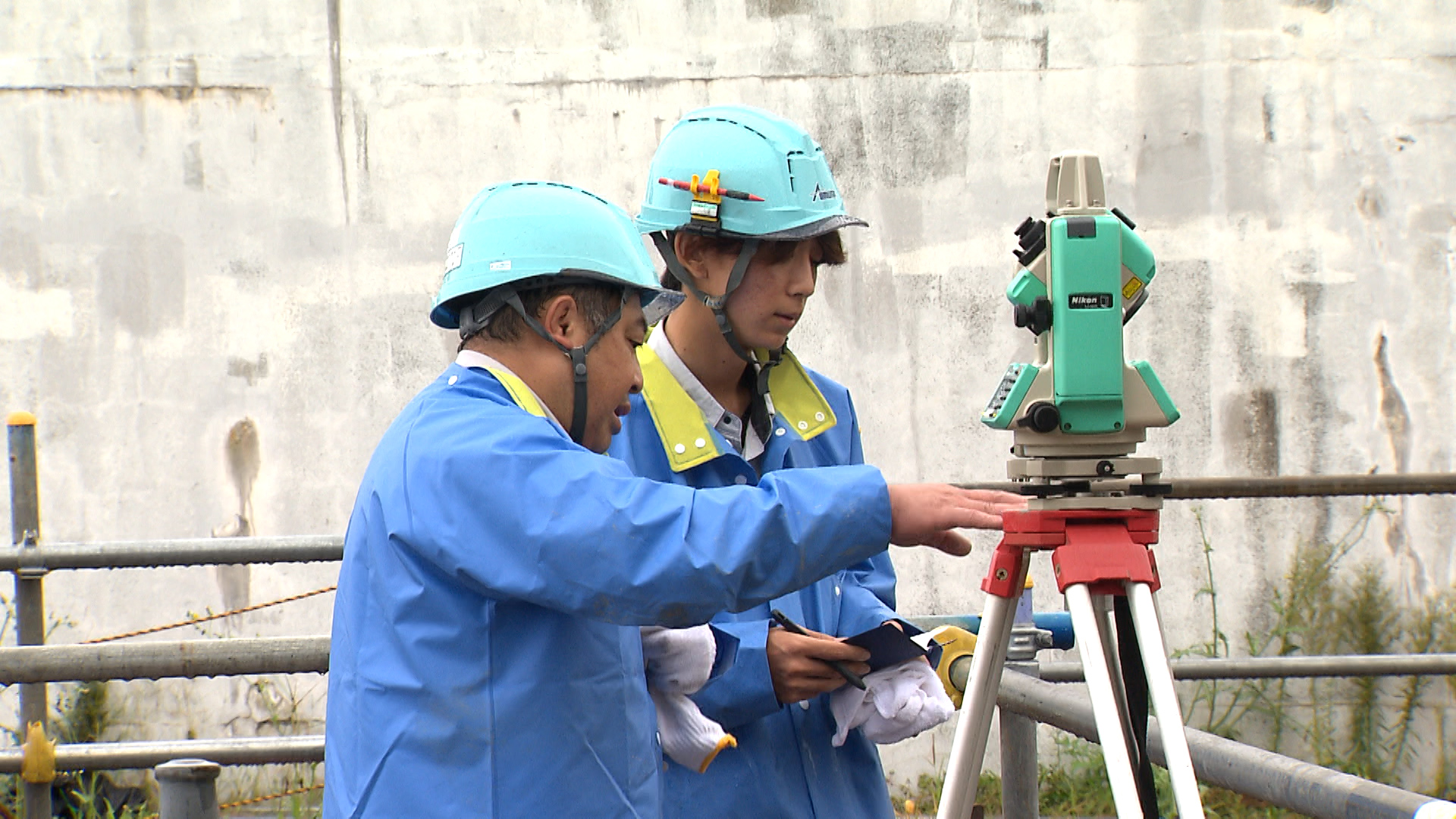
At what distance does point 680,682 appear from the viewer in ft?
6.05

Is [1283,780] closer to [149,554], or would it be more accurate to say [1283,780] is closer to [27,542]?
[149,554]

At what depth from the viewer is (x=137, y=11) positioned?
16.9ft

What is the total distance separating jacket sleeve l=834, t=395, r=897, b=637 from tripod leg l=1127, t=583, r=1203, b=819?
0.40m

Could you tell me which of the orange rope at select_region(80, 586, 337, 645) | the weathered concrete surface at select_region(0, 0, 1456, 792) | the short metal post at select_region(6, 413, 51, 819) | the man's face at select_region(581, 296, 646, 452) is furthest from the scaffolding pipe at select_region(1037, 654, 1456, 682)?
the short metal post at select_region(6, 413, 51, 819)

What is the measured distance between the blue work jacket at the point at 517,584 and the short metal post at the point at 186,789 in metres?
0.67

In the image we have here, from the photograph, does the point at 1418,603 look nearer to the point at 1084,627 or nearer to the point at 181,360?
the point at 1084,627

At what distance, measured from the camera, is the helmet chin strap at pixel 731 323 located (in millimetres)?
2074

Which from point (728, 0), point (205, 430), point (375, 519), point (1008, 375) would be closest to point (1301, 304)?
point (728, 0)

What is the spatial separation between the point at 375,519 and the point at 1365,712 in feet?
15.4

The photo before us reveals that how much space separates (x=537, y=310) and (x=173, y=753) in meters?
2.55

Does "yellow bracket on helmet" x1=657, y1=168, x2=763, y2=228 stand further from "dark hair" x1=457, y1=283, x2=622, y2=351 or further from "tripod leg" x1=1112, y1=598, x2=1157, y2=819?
"tripod leg" x1=1112, y1=598, x2=1157, y2=819

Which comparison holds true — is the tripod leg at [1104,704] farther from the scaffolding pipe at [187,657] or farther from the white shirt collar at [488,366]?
the scaffolding pipe at [187,657]

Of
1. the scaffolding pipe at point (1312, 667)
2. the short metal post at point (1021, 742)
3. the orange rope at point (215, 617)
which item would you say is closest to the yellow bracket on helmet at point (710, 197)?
the short metal post at point (1021, 742)

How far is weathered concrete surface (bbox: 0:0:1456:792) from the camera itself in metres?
5.14
